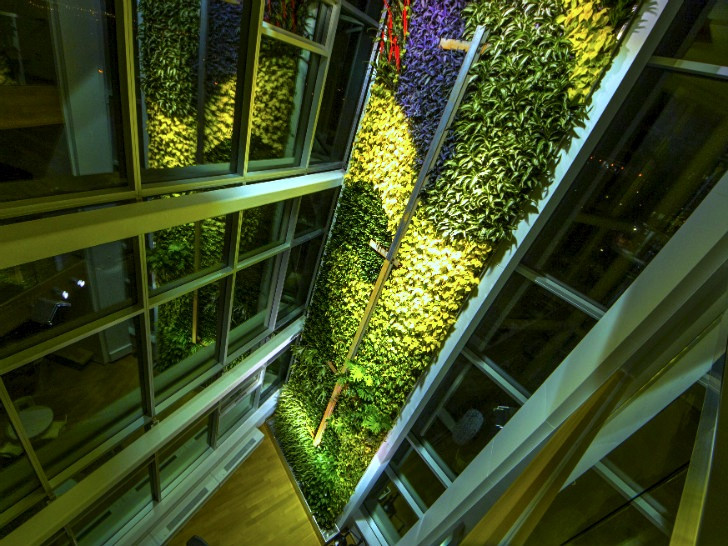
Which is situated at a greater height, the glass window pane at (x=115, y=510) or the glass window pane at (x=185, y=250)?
the glass window pane at (x=185, y=250)

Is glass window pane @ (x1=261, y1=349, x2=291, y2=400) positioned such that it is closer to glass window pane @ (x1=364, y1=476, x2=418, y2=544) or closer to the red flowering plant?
glass window pane @ (x1=364, y1=476, x2=418, y2=544)

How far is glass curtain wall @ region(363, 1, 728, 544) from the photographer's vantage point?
231cm

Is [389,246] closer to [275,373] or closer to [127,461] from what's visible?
[127,461]

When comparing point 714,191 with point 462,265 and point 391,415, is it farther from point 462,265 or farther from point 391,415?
point 391,415

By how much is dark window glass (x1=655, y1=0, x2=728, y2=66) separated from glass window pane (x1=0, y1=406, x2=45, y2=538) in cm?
505

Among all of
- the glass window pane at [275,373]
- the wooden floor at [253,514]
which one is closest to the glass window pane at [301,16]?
the glass window pane at [275,373]

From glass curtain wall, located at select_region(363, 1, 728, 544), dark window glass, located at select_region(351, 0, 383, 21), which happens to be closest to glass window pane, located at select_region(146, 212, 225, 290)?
dark window glass, located at select_region(351, 0, 383, 21)

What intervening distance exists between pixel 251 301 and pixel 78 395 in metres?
2.08

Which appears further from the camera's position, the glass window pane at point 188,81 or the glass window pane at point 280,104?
the glass window pane at point 280,104

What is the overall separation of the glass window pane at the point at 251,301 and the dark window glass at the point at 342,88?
155 centimetres

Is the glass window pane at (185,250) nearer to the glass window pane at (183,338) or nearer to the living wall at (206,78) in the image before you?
the glass window pane at (183,338)

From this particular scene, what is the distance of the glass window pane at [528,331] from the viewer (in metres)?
3.12

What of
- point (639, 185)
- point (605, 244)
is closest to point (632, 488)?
point (605, 244)

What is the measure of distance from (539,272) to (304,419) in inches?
176
